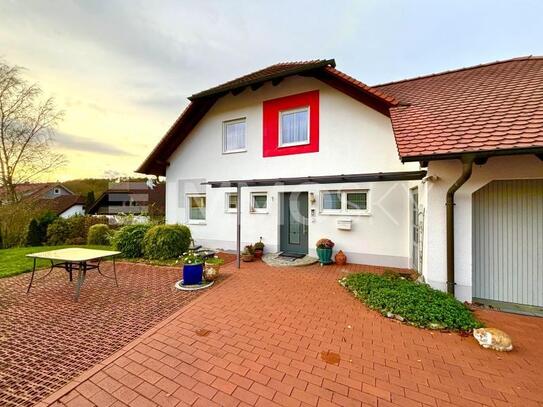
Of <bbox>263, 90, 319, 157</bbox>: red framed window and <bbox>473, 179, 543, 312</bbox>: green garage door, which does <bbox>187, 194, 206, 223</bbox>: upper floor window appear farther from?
<bbox>473, 179, 543, 312</bbox>: green garage door

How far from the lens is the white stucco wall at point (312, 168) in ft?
24.9

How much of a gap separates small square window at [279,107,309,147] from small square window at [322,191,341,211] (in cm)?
206

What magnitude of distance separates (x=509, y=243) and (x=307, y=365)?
4.78 m

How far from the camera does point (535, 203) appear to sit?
457 cm

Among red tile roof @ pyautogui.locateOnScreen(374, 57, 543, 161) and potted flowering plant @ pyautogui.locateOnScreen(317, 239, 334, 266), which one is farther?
potted flowering plant @ pyautogui.locateOnScreen(317, 239, 334, 266)

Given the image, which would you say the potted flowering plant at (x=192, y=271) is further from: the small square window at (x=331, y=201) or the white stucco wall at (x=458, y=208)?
the white stucco wall at (x=458, y=208)

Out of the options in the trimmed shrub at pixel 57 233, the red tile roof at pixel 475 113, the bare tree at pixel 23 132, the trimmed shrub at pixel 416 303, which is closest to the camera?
the trimmed shrub at pixel 416 303

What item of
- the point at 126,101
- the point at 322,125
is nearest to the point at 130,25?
the point at 126,101

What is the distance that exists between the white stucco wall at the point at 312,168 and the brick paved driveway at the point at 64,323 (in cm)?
416

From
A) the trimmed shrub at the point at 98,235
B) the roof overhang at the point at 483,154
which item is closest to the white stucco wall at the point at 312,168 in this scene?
the roof overhang at the point at 483,154

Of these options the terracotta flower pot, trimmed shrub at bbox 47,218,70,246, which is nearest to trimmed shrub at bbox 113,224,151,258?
the terracotta flower pot

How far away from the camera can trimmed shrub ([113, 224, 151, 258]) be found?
354 inches

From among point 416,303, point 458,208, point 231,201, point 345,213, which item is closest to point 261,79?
point 231,201

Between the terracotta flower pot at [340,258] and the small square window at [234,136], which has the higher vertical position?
the small square window at [234,136]
